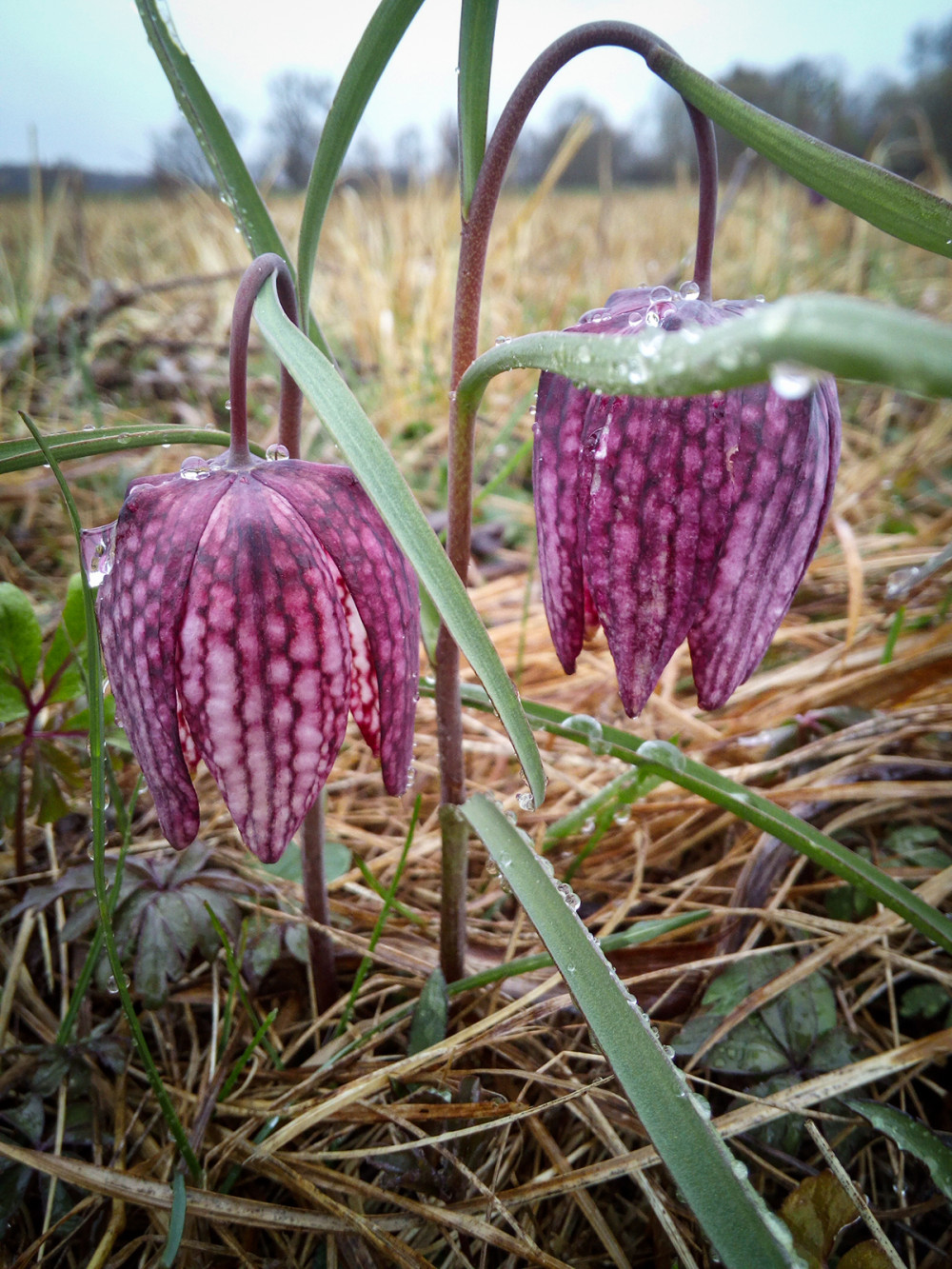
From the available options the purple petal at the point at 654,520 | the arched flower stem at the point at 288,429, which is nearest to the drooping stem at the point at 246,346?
the arched flower stem at the point at 288,429

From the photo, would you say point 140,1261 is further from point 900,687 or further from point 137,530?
point 900,687

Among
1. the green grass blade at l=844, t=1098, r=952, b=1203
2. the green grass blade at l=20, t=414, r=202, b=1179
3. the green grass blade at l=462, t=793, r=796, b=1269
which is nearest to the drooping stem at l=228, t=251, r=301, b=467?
the green grass blade at l=20, t=414, r=202, b=1179

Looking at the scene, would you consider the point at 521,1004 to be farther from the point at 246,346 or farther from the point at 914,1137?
the point at 246,346

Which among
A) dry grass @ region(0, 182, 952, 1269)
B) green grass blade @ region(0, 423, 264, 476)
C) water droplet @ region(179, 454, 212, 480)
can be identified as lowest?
dry grass @ region(0, 182, 952, 1269)

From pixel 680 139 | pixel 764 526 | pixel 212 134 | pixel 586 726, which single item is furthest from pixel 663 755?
pixel 680 139

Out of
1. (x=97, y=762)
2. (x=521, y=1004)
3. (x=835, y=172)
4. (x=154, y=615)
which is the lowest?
(x=521, y=1004)

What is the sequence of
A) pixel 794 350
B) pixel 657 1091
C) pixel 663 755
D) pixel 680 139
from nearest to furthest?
pixel 794 350, pixel 657 1091, pixel 663 755, pixel 680 139

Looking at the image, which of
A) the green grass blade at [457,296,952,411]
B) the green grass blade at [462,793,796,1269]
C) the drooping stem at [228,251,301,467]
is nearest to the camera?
the green grass blade at [457,296,952,411]

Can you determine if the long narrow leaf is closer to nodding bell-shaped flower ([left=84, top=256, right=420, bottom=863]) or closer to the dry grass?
nodding bell-shaped flower ([left=84, top=256, right=420, bottom=863])
